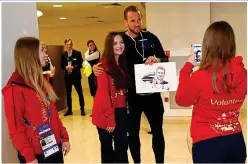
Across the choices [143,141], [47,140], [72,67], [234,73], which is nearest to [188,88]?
[234,73]

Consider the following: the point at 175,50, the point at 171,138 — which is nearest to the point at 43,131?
the point at 171,138

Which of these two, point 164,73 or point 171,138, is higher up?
point 164,73

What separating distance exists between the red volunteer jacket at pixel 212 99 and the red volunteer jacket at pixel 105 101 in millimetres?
818

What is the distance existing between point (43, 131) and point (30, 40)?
52cm

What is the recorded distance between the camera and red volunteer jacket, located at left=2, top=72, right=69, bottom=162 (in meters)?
1.72

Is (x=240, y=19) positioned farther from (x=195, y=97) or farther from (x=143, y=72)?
(x=195, y=97)

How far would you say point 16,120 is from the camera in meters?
1.72

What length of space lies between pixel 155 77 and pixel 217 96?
3.68 ft

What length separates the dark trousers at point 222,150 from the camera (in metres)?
1.74

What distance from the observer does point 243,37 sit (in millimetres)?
6062

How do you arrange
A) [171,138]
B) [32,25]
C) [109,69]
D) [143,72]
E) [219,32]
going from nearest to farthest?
[219,32]
[32,25]
[109,69]
[143,72]
[171,138]

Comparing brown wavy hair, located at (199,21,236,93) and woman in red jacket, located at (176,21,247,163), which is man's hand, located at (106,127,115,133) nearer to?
woman in red jacket, located at (176,21,247,163)

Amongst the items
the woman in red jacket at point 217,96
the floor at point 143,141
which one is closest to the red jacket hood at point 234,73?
the woman in red jacket at point 217,96

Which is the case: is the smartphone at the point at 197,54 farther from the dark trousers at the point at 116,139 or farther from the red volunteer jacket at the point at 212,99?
the dark trousers at the point at 116,139
